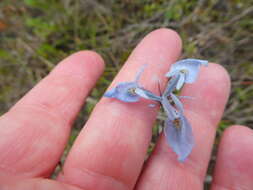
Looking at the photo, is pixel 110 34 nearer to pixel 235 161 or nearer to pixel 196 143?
pixel 196 143

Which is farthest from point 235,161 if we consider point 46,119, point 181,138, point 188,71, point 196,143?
point 46,119

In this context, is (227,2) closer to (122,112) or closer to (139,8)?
(139,8)

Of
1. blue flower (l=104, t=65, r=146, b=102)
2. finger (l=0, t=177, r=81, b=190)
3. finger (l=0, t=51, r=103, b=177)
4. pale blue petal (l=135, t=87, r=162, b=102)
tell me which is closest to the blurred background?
finger (l=0, t=51, r=103, b=177)

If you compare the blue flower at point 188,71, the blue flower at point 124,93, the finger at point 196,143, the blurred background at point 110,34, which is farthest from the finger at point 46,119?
the blue flower at point 188,71

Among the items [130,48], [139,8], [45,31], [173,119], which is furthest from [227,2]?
[45,31]

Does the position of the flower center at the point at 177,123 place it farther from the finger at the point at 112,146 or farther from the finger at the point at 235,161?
the finger at the point at 235,161

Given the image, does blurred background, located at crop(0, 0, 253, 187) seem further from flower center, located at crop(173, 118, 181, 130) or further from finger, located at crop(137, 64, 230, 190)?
flower center, located at crop(173, 118, 181, 130)
